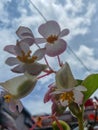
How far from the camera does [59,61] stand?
366 mm

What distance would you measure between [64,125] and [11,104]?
0.10 meters

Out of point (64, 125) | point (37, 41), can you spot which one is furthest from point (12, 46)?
point (64, 125)

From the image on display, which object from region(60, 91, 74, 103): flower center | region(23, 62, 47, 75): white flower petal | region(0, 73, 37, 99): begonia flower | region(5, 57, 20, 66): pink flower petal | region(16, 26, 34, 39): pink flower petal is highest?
region(16, 26, 34, 39): pink flower petal

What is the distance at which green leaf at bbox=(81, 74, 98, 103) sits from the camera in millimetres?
377

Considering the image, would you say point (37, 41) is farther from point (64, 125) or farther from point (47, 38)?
point (64, 125)

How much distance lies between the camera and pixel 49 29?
1.19ft

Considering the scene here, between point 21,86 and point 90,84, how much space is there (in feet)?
0.28

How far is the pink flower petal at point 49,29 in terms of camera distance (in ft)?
1.18

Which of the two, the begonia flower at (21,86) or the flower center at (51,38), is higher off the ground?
the flower center at (51,38)

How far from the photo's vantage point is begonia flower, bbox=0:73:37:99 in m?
0.33

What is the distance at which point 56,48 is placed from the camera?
355 millimetres

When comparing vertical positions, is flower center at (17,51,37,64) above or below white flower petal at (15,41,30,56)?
below

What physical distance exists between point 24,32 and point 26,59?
0.10ft

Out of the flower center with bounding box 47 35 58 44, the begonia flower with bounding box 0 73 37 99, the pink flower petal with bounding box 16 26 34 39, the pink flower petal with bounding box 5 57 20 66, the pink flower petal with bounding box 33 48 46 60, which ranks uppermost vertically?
the pink flower petal with bounding box 16 26 34 39
